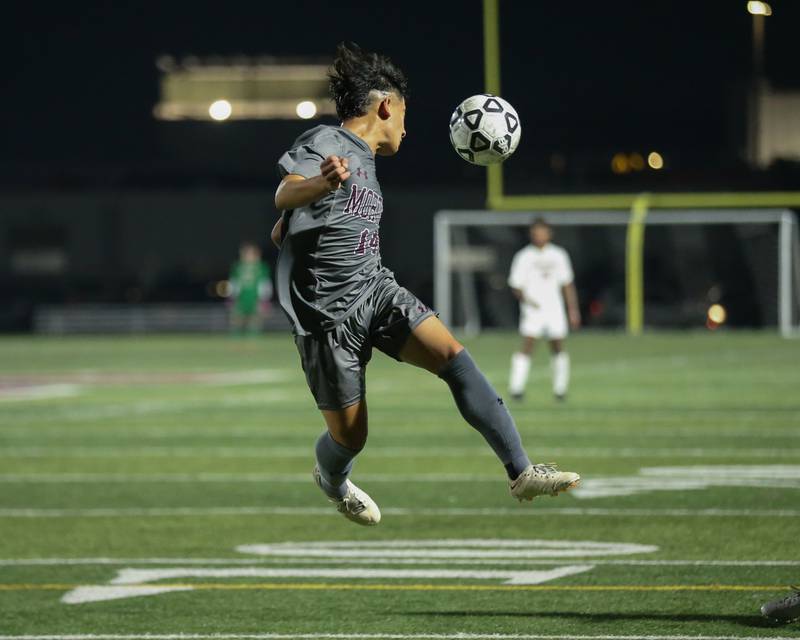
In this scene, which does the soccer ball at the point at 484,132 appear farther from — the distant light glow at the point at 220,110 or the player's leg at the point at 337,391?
the distant light glow at the point at 220,110

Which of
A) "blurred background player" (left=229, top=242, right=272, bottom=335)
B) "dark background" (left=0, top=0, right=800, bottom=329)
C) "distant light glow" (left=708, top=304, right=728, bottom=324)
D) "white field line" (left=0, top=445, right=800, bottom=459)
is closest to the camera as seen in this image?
"white field line" (left=0, top=445, right=800, bottom=459)

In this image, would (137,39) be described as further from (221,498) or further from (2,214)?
(221,498)

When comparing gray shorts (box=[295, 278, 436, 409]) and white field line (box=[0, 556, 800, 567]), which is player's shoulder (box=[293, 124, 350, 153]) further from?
white field line (box=[0, 556, 800, 567])

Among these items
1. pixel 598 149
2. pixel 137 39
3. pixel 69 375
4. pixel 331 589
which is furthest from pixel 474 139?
pixel 137 39

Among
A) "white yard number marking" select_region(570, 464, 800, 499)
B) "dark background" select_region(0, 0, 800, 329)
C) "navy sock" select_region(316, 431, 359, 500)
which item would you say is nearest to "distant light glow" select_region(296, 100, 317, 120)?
"dark background" select_region(0, 0, 800, 329)

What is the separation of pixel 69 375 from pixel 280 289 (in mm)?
18609

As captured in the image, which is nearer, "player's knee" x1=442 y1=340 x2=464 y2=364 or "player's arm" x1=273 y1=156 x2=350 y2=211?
"player's arm" x1=273 y1=156 x2=350 y2=211

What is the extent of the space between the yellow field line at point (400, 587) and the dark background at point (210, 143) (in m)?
34.7

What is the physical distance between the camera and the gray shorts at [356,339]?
22.5ft

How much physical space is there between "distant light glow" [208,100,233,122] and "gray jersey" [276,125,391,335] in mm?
50114

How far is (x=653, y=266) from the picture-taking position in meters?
39.3

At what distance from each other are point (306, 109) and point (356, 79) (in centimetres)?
4872

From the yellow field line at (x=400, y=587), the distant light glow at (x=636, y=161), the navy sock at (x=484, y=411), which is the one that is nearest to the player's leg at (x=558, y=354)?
the yellow field line at (x=400, y=587)

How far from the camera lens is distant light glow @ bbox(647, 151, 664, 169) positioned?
52.6 meters
